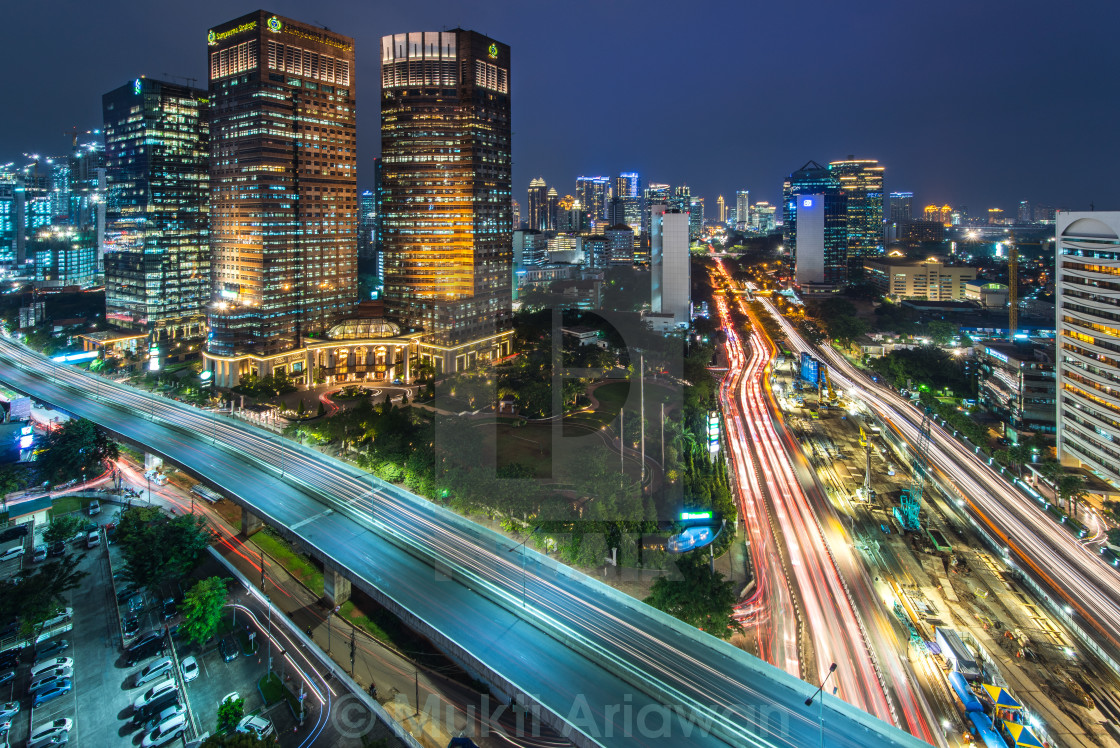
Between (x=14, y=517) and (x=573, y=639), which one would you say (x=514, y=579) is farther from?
(x=14, y=517)

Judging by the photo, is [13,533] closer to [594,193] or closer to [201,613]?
[201,613]

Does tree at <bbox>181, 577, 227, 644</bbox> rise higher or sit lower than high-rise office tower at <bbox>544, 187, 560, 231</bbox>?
lower

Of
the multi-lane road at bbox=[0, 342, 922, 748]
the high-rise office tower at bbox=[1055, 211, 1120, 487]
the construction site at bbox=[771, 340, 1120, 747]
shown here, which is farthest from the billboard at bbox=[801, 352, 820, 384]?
the multi-lane road at bbox=[0, 342, 922, 748]

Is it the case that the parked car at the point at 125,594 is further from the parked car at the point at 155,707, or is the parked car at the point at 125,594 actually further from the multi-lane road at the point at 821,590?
the multi-lane road at the point at 821,590

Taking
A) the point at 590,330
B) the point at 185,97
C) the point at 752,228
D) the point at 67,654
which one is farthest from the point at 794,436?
the point at 752,228

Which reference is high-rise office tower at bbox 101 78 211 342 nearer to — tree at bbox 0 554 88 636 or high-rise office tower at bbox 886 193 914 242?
tree at bbox 0 554 88 636

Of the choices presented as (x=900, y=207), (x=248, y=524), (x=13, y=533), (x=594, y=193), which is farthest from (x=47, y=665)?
(x=900, y=207)

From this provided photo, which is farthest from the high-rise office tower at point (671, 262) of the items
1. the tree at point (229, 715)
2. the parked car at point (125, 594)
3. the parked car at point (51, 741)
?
the parked car at point (51, 741)

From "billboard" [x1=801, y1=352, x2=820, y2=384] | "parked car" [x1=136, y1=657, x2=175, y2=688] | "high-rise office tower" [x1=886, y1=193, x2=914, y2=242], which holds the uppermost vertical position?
"high-rise office tower" [x1=886, y1=193, x2=914, y2=242]
